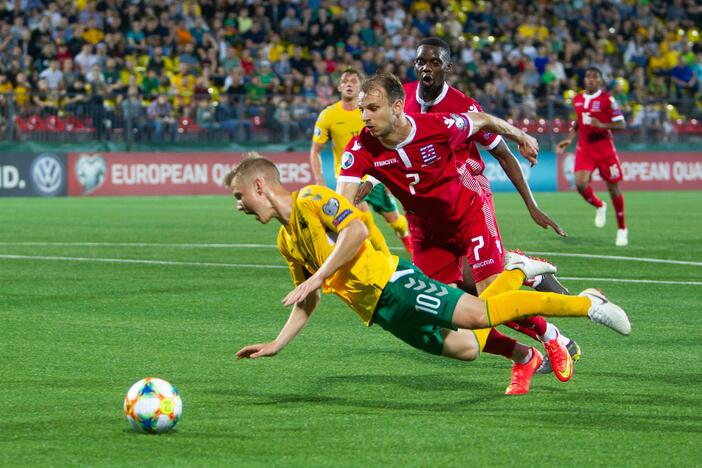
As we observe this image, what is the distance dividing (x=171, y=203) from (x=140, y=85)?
3422 mm

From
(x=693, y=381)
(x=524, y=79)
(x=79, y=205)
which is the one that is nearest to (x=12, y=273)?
(x=693, y=381)

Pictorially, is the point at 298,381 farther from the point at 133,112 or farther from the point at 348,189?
the point at 133,112

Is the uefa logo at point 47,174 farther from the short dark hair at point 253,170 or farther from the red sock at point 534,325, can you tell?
the short dark hair at point 253,170

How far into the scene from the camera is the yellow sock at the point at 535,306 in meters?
6.84

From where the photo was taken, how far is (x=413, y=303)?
6742 millimetres

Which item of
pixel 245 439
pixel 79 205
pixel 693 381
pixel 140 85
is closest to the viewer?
pixel 245 439

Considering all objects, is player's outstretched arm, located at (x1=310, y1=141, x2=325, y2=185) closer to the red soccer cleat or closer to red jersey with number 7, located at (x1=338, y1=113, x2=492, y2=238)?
red jersey with number 7, located at (x1=338, y1=113, x2=492, y2=238)

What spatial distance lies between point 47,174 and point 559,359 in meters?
23.9

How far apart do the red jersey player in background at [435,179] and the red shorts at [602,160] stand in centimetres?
1145

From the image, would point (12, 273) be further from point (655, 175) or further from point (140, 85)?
point (655, 175)

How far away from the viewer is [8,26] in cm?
3017

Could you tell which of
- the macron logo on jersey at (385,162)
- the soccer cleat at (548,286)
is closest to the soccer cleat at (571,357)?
the soccer cleat at (548,286)

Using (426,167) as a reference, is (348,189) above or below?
below

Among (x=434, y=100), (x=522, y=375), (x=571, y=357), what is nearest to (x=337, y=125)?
(x=434, y=100)
